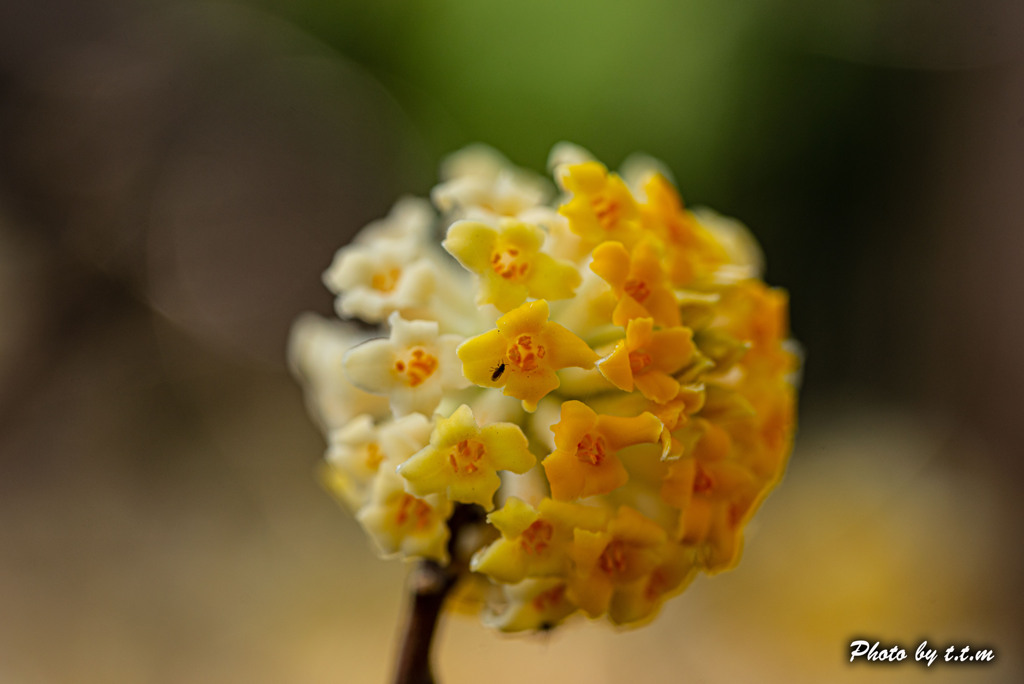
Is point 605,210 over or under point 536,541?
over

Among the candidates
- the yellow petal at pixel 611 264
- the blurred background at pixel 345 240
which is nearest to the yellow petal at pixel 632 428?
the yellow petal at pixel 611 264

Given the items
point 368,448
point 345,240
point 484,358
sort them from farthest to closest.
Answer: point 345,240
point 368,448
point 484,358

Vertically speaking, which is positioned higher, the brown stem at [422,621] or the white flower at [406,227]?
the white flower at [406,227]

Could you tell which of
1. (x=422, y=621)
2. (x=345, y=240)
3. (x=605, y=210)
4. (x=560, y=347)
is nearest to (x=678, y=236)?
(x=605, y=210)

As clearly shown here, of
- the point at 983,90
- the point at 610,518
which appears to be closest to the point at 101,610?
the point at 610,518

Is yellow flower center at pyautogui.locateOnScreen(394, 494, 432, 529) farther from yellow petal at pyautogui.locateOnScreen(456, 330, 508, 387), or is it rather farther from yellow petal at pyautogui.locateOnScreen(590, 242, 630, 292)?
yellow petal at pyautogui.locateOnScreen(590, 242, 630, 292)

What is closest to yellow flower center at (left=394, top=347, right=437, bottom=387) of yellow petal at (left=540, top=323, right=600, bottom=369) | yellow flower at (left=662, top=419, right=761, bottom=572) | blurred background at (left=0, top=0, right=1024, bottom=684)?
yellow petal at (left=540, top=323, right=600, bottom=369)

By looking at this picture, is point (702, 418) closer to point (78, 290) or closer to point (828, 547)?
point (828, 547)

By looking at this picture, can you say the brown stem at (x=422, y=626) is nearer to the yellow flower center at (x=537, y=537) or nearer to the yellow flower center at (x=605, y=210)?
the yellow flower center at (x=537, y=537)

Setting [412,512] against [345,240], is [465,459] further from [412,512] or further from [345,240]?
[345,240]
